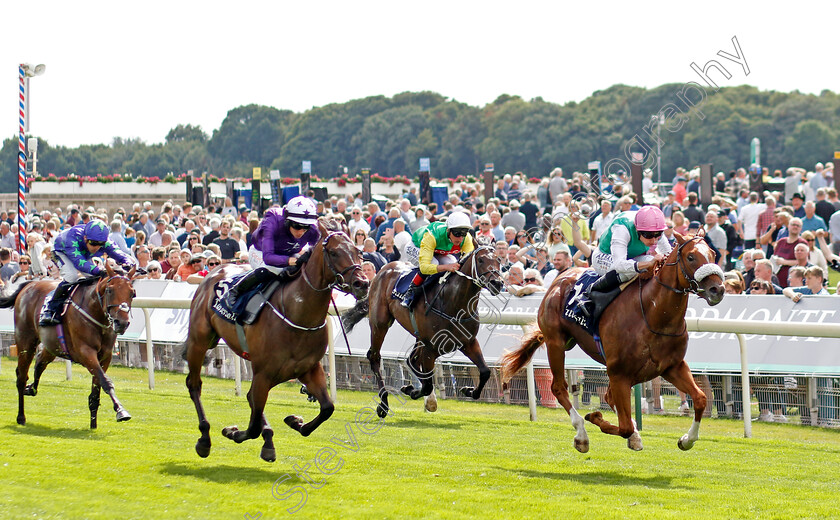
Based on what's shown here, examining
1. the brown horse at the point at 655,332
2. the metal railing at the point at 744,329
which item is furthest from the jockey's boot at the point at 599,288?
the metal railing at the point at 744,329

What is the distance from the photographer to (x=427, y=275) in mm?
9594

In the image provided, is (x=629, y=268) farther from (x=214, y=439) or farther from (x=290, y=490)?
(x=214, y=439)

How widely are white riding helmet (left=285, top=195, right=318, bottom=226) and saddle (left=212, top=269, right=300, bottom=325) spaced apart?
38cm

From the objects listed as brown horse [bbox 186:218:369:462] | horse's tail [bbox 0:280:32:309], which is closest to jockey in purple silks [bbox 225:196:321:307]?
brown horse [bbox 186:218:369:462]

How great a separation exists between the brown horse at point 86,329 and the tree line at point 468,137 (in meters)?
31.9

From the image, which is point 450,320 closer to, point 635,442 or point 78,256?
point 635,442

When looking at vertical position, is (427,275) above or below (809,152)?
below

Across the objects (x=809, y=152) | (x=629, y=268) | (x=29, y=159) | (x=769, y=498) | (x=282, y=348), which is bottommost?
(x=769, y=498)

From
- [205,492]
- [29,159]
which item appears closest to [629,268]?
[205,492]

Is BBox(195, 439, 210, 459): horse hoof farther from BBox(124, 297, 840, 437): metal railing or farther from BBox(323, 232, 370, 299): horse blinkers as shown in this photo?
BBox(124, 297, 840, 437): metal railing

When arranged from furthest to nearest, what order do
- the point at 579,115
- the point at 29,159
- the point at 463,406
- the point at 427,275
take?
the point at 579,115 → the point at 29,159 → the point at 463,406 → the point at 427,275

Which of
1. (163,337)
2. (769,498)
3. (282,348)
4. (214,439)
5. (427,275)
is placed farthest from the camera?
(163,337)

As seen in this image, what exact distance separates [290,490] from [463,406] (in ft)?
16.0

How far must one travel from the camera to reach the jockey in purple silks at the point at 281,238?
757cm
